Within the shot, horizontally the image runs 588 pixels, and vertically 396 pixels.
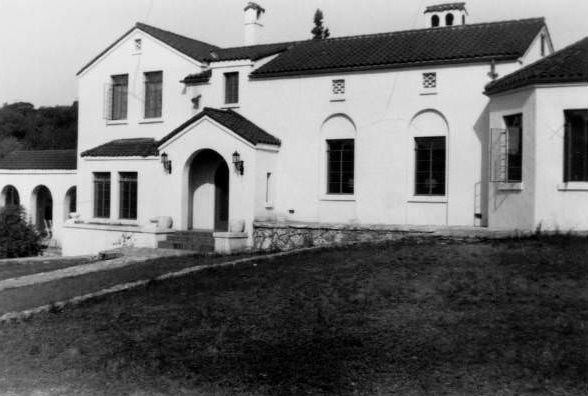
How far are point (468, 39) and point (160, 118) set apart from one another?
12.2 meters

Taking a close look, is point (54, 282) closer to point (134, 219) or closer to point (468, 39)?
point (134, 219)

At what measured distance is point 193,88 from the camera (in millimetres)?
24062

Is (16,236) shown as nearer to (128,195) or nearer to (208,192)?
(128,195)

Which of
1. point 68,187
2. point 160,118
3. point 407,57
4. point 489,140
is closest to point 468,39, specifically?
point 407,57

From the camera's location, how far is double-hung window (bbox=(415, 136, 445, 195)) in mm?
19500

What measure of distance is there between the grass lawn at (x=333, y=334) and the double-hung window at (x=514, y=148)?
4205mm

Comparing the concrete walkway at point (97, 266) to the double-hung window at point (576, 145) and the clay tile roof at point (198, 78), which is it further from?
the double-hung window at point (576, 145)

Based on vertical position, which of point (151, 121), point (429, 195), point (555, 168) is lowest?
point (429, 195)

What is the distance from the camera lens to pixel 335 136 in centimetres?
2100

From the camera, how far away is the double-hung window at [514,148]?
55.4ft

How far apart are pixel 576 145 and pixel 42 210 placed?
994 inches

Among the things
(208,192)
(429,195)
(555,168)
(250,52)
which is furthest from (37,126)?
(555,168)

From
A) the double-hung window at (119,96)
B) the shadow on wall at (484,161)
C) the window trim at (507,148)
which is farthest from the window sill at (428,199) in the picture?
the double-hung window at (119,96)

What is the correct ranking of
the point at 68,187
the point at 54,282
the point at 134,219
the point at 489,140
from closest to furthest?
the point at 54,282, the point at 489,140, the point at 134,219, the point at 68,187
